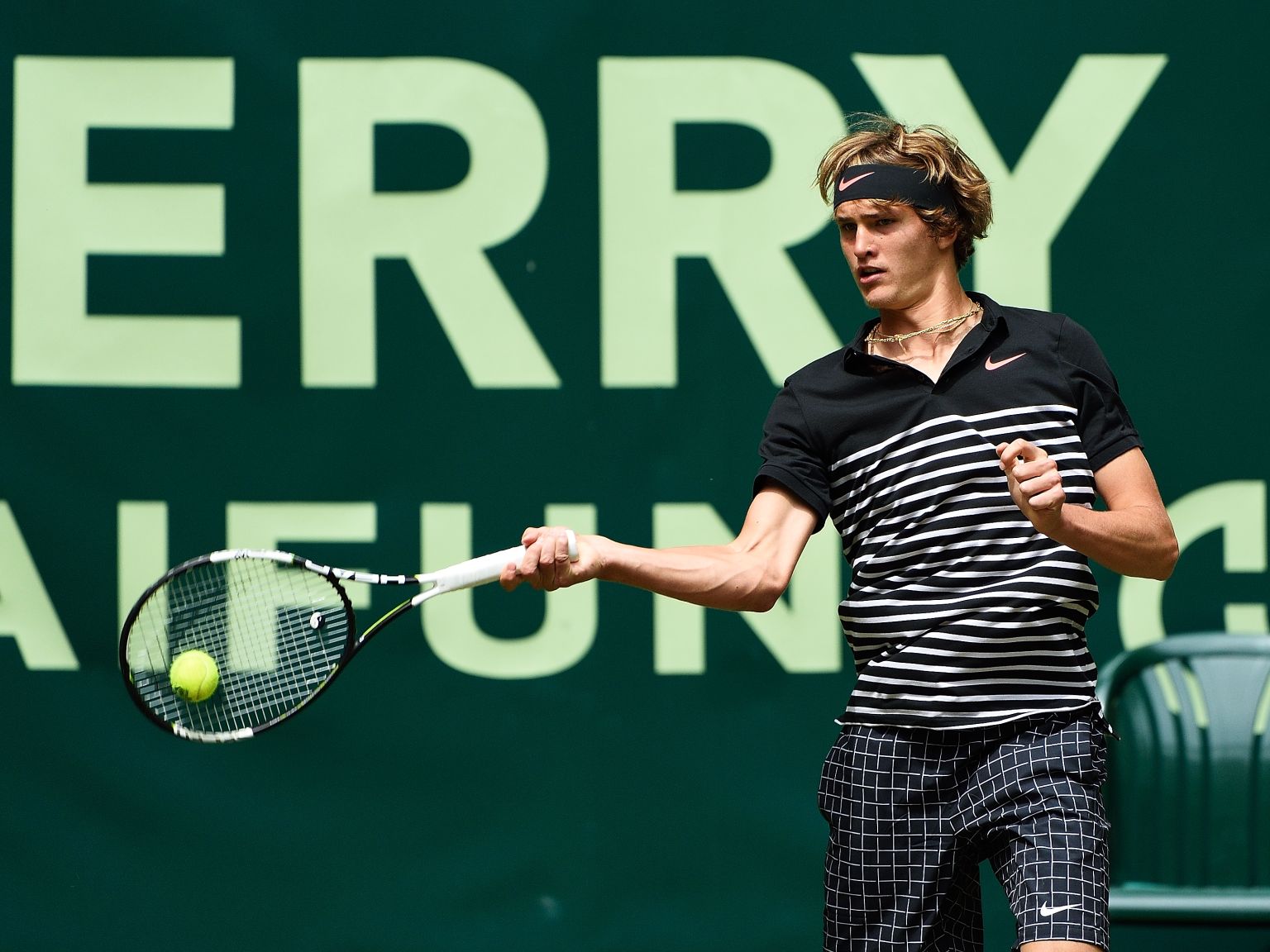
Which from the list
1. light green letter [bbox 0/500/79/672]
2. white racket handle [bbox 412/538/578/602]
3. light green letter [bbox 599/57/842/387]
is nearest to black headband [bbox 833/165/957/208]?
white racket handle [bbox 412/538/578/602]

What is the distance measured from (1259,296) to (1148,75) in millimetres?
582

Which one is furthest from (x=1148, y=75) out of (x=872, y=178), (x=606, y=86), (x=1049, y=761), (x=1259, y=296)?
(x=1049, y=761)

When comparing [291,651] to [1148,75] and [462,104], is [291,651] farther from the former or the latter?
[1148,75]

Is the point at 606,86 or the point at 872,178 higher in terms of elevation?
the point at 606,86

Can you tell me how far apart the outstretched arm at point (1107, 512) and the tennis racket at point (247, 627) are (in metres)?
0.68

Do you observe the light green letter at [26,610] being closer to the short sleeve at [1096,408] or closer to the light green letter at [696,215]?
the light green letter at [696,215]

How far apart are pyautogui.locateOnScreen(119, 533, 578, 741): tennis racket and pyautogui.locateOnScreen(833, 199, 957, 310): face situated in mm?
643

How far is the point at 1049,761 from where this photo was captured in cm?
229

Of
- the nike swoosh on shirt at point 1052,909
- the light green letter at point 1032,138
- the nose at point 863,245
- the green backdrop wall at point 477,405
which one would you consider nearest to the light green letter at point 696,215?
the green backdrop wall at point 477,405

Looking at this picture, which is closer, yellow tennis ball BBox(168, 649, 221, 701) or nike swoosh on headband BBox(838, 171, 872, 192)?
nike swoosh on headband BBox(838, 171, 872, 192)

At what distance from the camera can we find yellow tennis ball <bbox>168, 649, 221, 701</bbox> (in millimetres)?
2600

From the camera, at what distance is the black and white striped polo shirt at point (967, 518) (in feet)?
7.62

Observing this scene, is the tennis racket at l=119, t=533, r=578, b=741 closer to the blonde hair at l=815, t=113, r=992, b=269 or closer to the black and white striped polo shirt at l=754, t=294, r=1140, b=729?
the black and white striped polo shirt at l=754, t=294, r=1140, b=729

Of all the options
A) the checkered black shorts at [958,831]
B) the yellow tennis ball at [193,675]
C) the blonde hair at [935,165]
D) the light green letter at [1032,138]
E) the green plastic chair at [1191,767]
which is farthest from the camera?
the light green letter at [1032,138]
